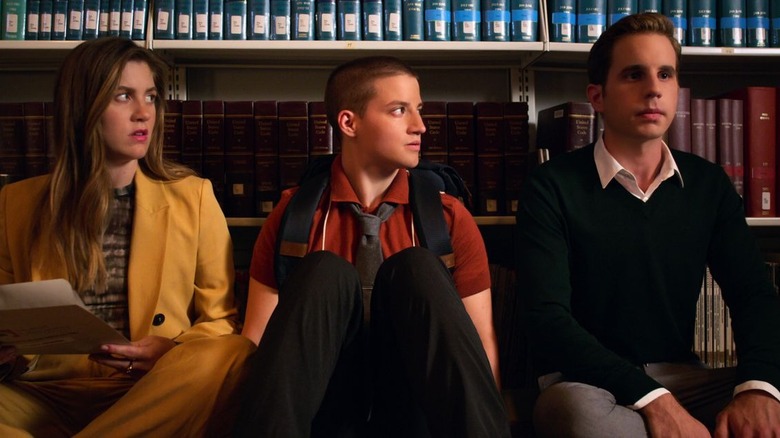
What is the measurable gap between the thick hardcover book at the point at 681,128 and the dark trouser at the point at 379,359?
0.95 metres

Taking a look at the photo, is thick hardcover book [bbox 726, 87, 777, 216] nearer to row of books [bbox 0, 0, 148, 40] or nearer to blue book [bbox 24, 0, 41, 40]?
row of books [bbox 0, 0, 148, 40]

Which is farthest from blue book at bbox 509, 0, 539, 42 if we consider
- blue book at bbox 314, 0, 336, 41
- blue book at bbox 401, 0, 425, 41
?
blue book at bbox 314, 0, 336, 41

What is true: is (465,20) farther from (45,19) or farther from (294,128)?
(45,19)

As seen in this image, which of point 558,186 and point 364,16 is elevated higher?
point 364,16

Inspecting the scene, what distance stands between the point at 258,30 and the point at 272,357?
3.24 feet

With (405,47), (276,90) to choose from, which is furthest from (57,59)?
(405,47)

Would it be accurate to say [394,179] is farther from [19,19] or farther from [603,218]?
[19,19]

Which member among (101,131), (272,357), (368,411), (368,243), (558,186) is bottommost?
(368,411)

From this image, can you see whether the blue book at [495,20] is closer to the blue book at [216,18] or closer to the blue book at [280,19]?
the blue book at [280,19]

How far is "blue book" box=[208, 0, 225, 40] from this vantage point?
171cm

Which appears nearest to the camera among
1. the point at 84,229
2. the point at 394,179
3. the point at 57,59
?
the point at 84,229

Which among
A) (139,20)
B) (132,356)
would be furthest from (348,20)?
(132,356)

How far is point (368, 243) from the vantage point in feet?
4.52

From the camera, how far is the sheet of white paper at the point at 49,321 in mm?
1026
